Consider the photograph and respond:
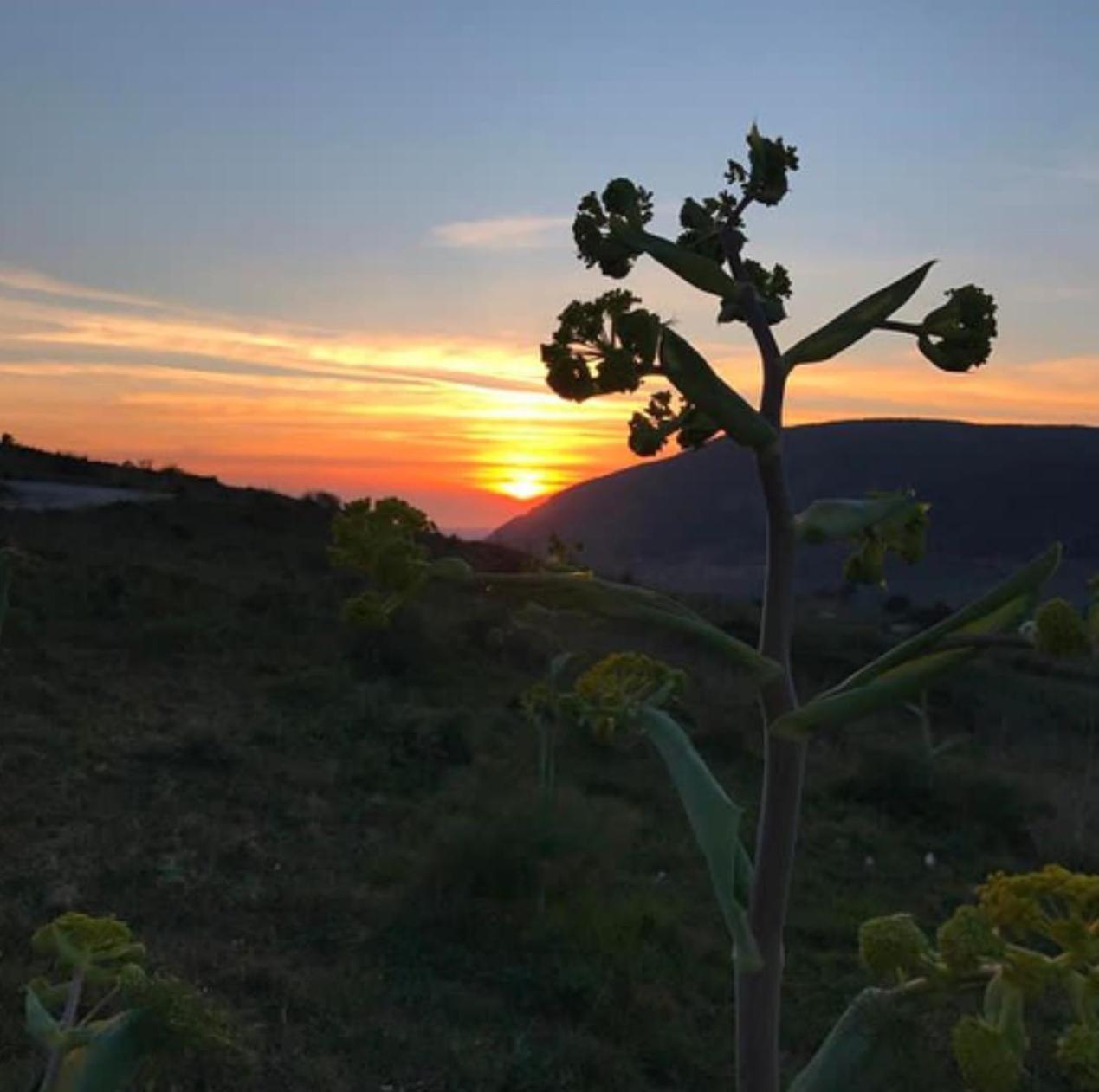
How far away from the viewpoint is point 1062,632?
992mm

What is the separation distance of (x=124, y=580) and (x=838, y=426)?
9806cm

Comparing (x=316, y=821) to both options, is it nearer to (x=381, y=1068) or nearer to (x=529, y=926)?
(x=529, y=926)

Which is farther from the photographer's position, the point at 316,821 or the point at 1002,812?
the point at 1002,812

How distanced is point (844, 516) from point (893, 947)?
421 millimetres

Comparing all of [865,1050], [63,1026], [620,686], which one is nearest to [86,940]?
[63,1026]

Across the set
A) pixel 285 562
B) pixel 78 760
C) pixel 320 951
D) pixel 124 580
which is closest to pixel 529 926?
pixel 320 951

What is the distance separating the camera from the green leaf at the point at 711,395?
1.15 meters

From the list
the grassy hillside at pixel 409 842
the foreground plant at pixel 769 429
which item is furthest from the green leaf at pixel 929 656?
the grassy hillside at pixel 409 842

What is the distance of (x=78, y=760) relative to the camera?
827cm

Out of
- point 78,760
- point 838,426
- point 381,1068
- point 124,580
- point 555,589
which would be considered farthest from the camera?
point 838,426

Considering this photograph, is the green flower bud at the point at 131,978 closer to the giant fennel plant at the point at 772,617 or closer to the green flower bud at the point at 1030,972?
the giant fennel plant at the point at 772,617

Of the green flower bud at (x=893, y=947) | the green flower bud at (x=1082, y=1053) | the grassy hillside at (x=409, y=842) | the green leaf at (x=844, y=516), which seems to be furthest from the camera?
the grassy hillside at (x=409, y=842)

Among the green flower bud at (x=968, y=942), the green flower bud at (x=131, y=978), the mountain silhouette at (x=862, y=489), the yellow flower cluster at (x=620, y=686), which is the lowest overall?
the mountain silhouette at (x=862, y=489)

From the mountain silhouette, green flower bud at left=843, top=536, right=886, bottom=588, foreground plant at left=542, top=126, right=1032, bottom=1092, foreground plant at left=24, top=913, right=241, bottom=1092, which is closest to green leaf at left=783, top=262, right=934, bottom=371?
foreground plant at left=542, top=126, right=1032, bottom=1092
